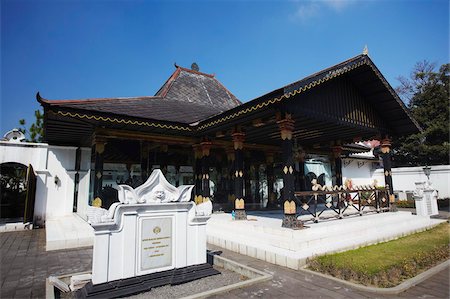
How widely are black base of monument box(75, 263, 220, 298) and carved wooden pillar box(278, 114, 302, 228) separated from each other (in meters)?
2.53

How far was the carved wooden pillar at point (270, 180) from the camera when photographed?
557 inches

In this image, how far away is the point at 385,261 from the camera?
5.64 m

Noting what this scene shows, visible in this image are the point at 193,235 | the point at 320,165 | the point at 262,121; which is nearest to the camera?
the point at 193,235

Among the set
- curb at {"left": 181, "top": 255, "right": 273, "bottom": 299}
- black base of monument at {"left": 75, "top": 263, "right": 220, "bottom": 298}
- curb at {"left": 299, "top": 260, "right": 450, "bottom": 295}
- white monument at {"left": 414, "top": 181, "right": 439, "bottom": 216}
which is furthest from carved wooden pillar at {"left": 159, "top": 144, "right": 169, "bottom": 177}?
white monument at {"left": 414, "top": 181, "right": 439, "bottom": 216}

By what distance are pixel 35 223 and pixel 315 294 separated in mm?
12279

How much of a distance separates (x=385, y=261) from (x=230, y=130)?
20.0 feet

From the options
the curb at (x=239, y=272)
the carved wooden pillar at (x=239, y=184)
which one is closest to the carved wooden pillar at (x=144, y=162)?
the carved wooden pillar at (x=239, y=184)

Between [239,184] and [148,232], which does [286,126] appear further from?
[148,232]

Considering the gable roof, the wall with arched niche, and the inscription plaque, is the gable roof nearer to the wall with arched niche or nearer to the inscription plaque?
the inscription plaque

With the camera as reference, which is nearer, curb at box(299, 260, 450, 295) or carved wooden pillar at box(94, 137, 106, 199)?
curb at box(299, 260, 450, 295)

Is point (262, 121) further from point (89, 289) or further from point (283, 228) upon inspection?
point (89, 289)

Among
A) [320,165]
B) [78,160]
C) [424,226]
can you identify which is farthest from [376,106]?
[78,160]

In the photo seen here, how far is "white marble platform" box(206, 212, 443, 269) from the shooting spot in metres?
6.12

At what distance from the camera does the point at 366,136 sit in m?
11.5
